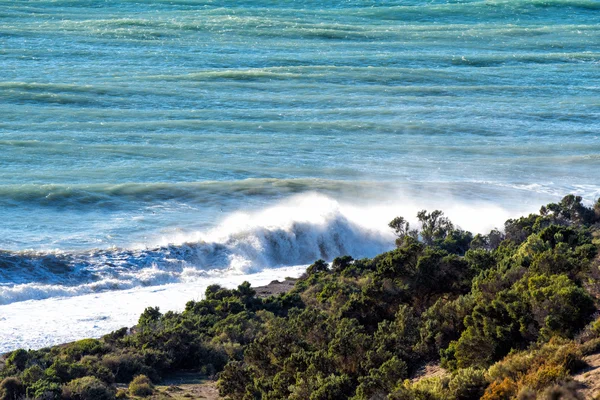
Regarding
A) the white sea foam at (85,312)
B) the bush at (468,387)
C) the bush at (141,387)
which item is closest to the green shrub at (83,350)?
the bush at (141,387)

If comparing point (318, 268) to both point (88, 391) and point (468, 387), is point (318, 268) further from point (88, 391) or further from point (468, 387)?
point (468, 387)

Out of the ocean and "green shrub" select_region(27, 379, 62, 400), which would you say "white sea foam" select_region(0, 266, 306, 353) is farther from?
"green shrub" select_region(27, 379, 62, 400)

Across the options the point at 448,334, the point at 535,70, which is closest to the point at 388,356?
the point at 448,334

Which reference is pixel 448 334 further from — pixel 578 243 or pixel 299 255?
pixel 299 255

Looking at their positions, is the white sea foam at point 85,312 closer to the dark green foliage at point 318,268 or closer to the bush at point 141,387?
the dark green foliage at point 318,268

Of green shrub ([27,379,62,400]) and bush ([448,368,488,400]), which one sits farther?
green shrub ([27,379,62,400])

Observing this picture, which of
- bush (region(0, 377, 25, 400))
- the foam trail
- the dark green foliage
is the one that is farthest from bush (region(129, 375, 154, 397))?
the dark green foliage
